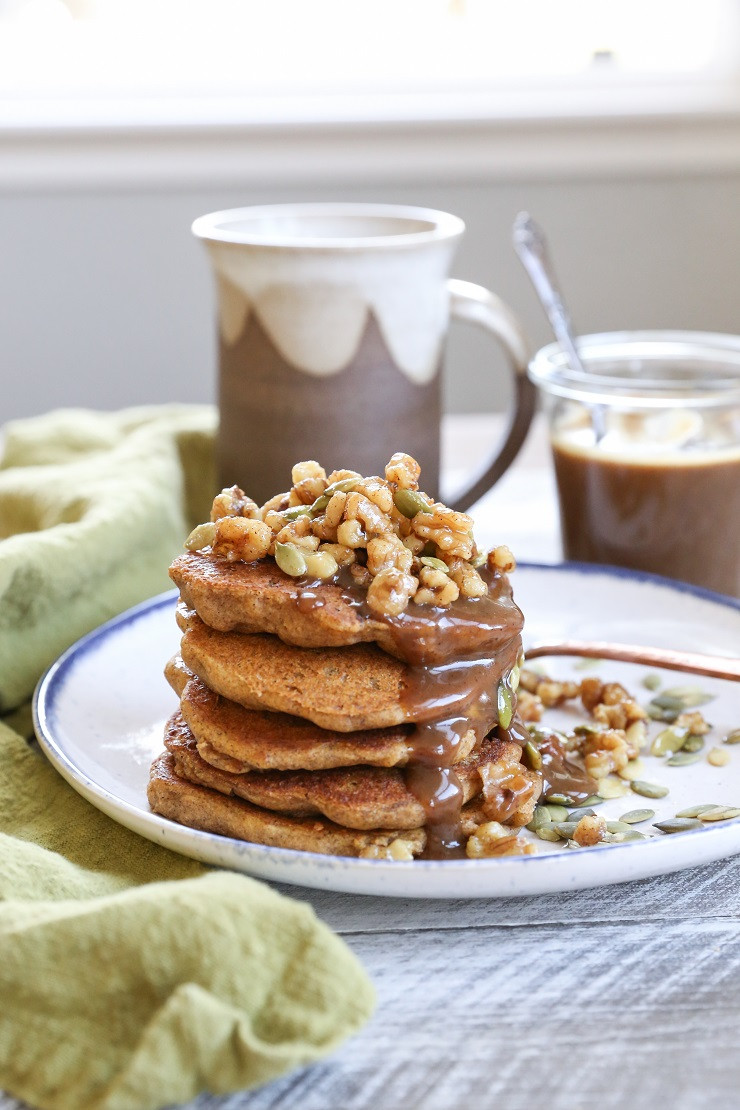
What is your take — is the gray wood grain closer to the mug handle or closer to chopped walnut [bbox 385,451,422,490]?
chopped walnut [bbox 385,451,422,490]

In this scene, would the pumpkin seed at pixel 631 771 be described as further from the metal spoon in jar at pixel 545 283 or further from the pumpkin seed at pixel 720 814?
the metal spoon in jar at pixel 545 283

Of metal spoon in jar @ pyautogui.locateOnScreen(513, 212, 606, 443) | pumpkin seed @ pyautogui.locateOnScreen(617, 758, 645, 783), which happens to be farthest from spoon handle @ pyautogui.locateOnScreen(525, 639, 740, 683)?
metal spoon in jar @ pyautogui.locateOnScreen(513, 212, 606, 443)

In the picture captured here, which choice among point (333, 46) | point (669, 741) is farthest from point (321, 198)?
point (669, 741)

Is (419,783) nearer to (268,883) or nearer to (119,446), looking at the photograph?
(268,883)

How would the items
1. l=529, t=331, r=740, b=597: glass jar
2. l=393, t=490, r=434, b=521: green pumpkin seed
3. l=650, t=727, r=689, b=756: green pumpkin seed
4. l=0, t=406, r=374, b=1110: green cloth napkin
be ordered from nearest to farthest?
1. l=0, t=406, r=374, b=1110: green cloth napkin
2. l=393, t=490, r=434, b=521: green pumpkin seed
3. l=650, t=727, r=689, b=756: green pumpkin seed
4. l=529, t=331, r=740, b=597: glass jar

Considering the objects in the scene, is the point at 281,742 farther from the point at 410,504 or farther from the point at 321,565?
the point at 410,504

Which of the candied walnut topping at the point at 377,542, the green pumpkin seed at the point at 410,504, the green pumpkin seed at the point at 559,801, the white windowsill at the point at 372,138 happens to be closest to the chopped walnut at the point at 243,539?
the candied walnut topping at the point at 377,542
